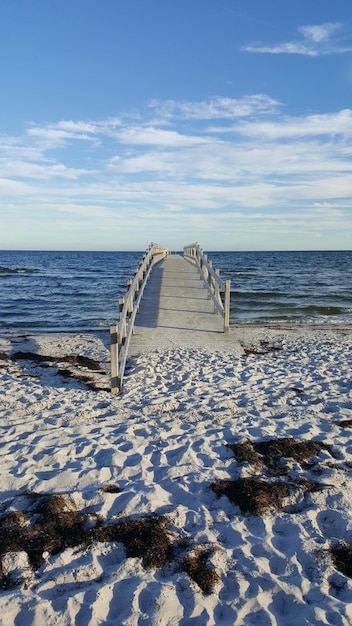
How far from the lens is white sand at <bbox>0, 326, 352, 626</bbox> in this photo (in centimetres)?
282

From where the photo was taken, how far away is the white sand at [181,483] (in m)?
2.82

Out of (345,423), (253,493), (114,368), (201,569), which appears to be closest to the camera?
(201,569)

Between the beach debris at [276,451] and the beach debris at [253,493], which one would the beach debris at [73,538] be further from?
the beach debris at [276,451]

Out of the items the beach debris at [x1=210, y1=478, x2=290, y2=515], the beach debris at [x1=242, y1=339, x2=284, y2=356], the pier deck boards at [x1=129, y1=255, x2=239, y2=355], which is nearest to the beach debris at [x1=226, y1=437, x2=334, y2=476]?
the beach debris at [x1=210, y1=478, x2=290, y2=515]

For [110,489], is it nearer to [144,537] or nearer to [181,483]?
[181,483]

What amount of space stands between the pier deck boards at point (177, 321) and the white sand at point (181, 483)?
1672 millimetres

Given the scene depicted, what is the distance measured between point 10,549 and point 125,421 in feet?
9.01

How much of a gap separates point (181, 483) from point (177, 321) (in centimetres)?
832

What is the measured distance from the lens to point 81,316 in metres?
18.0

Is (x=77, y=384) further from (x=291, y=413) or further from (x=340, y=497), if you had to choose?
(x=340, y=497)

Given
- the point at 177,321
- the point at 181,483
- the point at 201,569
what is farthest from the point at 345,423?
the point at 177,321

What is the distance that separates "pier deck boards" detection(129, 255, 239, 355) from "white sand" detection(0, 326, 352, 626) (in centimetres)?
167

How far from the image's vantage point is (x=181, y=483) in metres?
4.25

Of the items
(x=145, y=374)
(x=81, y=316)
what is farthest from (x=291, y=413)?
(x=81, y=316)
